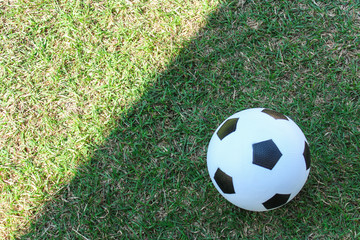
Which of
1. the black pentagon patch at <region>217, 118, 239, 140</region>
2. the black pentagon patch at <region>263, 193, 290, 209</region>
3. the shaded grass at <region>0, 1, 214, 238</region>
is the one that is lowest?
the black pentagon patch at <region>263, 193, 290, 209</region>

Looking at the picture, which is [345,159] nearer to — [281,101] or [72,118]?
[281,101]

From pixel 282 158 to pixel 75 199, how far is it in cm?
170

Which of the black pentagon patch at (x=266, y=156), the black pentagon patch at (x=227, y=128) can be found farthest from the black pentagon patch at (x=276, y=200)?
the black pentagon patch at (x=227, y=128)

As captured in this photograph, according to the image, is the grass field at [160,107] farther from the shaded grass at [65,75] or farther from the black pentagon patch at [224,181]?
the black pentagon patch at [224,181]

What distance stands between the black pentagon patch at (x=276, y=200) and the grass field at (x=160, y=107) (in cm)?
38

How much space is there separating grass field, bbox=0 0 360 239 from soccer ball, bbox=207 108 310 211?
48 cm

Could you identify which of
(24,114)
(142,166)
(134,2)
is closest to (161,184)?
(142,166)

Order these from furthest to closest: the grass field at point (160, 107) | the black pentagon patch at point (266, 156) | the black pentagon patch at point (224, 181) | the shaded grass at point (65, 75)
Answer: the shaded grass at point (65, 75)
the grass field at point (160, 107)
the black pentagon patch at point (224, 181)
the black pentagon patch at point (266, 156)

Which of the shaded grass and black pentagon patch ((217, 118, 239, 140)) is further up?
the shaded grass

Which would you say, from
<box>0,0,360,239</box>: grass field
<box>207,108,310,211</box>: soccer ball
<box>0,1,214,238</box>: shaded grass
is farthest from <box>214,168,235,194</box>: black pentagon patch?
<box>0,1,214,238</box>: shaded grass

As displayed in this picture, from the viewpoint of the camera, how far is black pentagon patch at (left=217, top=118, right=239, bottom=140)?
2.25 meters

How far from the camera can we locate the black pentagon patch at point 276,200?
7.17 ft

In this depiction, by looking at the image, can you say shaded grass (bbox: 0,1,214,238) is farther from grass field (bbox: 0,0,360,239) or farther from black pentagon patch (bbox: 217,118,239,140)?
black pentagon patch (bbox: 217,118,239,140)

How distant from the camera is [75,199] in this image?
2.79 m
